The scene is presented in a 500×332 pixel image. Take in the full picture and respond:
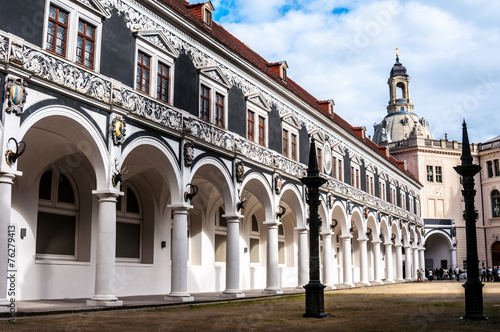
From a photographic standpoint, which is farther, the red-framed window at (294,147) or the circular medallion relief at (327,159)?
the circular medallion relief at (327,159)

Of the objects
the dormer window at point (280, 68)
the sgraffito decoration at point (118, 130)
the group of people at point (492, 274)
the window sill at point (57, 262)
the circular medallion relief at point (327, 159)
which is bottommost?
the group of people at point (492, 274)

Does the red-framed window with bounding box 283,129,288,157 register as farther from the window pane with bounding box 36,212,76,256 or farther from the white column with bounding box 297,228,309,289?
the window pane with bounding box 36,212,76,256

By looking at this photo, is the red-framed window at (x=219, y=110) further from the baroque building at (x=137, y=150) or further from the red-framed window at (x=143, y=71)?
the red-framed window at (x=143, y=71)

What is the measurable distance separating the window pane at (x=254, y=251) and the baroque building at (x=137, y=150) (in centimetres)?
9

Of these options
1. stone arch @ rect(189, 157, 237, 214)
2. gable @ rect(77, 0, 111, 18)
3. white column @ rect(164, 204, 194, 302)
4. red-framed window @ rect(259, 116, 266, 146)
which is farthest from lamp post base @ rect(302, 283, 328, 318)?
red-framed window @ rect(259, 116, 266, 146)

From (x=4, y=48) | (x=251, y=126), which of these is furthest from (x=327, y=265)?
(x=4, y=48)

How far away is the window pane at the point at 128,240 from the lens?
2136cm

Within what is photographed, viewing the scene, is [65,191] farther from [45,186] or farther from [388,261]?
[388,261]

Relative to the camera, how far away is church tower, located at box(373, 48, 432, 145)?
79244 mm

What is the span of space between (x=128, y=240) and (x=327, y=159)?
46.3ft

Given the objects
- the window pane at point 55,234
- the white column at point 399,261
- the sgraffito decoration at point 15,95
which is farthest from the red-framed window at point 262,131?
the white column at point 399,261

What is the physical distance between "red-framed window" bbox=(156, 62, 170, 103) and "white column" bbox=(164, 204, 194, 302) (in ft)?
11.7

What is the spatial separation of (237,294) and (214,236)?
5.89 m

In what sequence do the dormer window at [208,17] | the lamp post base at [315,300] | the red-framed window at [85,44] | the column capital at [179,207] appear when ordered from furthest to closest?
the dormer window at [208,17] < the column capital at [179,207] < the red-framed window at [85,44] < the lamp post base at [315,300]
